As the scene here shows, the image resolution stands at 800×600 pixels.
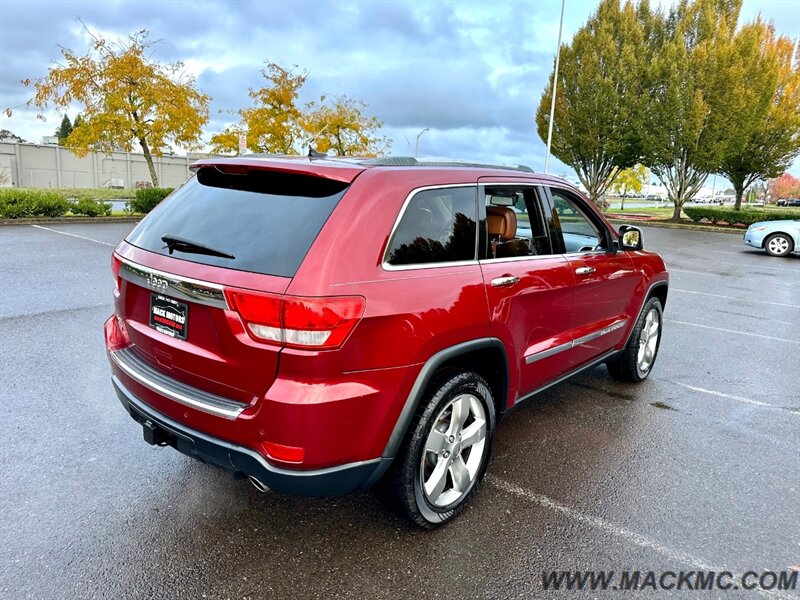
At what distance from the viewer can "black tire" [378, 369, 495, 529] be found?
2535 mm

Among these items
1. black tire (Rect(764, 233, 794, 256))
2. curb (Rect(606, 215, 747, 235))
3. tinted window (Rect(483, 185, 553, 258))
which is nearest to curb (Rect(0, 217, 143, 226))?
tinted window (Rect(483, 185, 553, 258))

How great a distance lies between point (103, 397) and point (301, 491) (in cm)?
266

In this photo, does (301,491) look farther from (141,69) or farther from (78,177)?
(78,177)

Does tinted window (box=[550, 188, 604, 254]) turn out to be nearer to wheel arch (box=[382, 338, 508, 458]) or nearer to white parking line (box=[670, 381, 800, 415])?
wheel arch (box=[382, 338, 508, 458])

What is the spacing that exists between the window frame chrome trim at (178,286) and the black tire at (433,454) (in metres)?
1.03

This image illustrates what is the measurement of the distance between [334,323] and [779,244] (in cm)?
1891

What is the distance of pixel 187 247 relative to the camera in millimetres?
2492

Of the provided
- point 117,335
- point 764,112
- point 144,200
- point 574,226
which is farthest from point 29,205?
point 764,112

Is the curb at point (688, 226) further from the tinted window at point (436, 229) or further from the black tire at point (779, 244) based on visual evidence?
the tinted window at point (436, 229)

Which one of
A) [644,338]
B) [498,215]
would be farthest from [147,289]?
[644,338]

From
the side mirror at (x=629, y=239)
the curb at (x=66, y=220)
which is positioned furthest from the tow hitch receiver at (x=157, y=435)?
the curb at (x=66, y=220)

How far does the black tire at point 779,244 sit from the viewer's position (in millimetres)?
16469

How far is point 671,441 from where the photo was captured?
3908 millimetres

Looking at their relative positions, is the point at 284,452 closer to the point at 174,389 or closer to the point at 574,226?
the point at 174,389
